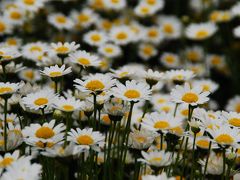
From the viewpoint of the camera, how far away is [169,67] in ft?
17.9

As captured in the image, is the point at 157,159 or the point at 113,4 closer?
the point at 157,159

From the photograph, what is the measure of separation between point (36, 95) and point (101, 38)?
2.13m

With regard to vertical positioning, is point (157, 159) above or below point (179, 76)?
below

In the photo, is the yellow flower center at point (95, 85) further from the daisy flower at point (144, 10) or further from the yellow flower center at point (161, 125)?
the daisy flower at point (144, 10)

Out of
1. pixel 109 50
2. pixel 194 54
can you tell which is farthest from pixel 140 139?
pixel 194 54

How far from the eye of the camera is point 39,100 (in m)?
2.38

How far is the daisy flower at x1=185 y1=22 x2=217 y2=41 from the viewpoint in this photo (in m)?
5.21

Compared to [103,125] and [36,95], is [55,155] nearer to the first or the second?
[36,95]

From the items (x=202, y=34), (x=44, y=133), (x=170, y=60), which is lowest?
(x=170, y=60)

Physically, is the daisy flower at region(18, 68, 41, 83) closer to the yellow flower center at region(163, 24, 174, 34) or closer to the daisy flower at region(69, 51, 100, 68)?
the daisy flower at region(69, 51, 100, 68)

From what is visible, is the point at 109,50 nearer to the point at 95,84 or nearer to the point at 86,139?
the point at 95,84

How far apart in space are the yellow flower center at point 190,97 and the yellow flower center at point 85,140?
540 mm

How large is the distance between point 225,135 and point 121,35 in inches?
110

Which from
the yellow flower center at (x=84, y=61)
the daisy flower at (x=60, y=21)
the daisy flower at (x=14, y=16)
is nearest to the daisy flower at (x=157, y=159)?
the yellow flower center at (x=84, y=61)
